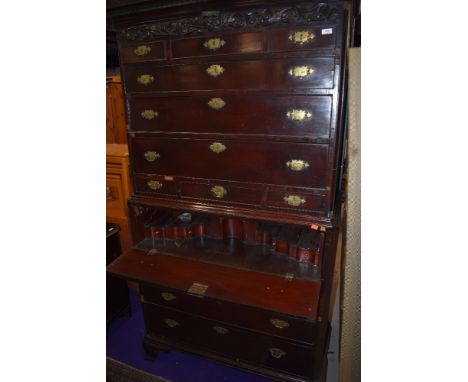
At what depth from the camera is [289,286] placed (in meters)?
1.52

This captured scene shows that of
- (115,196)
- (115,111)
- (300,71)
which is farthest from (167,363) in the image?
(115,111)

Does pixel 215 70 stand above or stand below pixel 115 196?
above

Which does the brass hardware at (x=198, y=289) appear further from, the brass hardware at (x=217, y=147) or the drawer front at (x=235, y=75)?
the drawer front at (x=235, y=75)

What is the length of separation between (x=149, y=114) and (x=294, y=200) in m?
1.01

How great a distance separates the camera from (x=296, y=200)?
4.77 feet

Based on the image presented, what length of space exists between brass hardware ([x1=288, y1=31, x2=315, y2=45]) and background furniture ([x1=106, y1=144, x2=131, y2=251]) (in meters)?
1.80

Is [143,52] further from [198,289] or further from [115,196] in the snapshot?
[115,196]

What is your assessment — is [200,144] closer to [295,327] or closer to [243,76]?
[243,76]

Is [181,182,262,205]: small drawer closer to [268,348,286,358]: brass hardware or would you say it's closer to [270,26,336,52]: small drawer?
[270,26,336,52]: small drawer

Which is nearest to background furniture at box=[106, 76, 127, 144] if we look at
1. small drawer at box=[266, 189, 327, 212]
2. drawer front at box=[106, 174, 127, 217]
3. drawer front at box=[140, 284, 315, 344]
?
drawer front at box=[106, 174, 127, 217]

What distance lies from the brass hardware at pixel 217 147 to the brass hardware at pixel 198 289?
2.48ft

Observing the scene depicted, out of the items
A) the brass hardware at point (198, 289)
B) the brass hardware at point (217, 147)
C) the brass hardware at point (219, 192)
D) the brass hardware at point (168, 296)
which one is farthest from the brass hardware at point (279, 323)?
the brass hardware at point (217, 147)

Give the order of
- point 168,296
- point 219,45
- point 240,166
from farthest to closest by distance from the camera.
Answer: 1. point 168,296
2. point 240,166
3. point 219,45

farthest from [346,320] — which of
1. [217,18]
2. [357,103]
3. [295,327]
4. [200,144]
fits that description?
[217,18]
